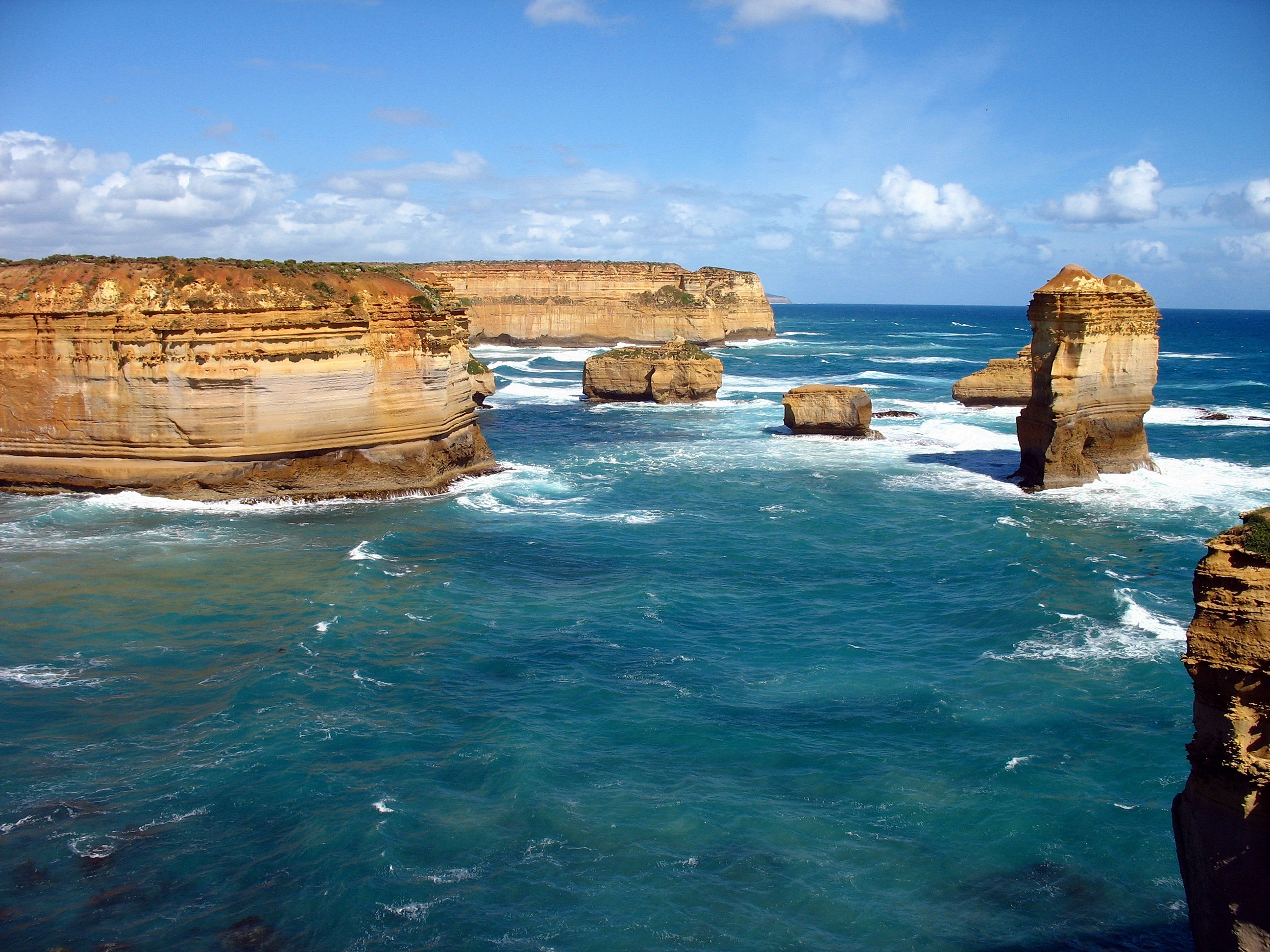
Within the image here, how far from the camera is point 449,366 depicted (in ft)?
92.0

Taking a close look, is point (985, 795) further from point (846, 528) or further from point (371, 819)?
point (846, 528)

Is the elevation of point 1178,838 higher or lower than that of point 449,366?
lower

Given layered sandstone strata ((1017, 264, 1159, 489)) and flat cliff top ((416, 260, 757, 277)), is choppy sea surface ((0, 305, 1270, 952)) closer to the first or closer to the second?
layered sandstone strata ((1017, 264, 1159, 489))

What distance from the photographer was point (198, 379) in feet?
79.7

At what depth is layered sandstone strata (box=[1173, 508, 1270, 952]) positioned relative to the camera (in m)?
6.85

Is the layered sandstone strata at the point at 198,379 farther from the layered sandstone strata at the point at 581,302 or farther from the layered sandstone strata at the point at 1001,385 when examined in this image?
the layered sandstone strata at the point at 581,302

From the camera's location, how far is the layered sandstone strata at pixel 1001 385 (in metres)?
44.6

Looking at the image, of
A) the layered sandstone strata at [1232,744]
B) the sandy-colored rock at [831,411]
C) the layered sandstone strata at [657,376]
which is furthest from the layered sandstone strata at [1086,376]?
the layered sandstone strata at [657,376]

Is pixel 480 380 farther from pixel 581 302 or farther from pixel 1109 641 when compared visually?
pixel 581 302

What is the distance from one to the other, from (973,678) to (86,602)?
650 inches

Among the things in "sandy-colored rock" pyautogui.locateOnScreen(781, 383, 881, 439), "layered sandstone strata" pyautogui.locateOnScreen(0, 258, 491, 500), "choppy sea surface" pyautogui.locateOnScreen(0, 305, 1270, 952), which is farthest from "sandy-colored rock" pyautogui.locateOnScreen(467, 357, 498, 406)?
"choppy sea surface" pyautogui.locateOnScreen(0, 305, 1270, 952)

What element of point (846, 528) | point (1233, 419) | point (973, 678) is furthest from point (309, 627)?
point (1233, 419)

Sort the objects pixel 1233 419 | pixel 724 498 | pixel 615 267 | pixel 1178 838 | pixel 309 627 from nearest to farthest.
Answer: pixel 1178 838 < pixel 309 627 < pixel 724 498 < pixel 1233 419 < pixel 615 267

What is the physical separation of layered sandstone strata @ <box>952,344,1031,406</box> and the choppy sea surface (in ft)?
61.8
